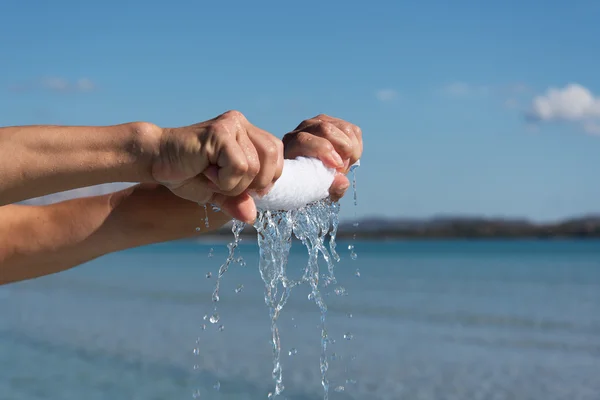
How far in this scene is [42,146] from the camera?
1818mm

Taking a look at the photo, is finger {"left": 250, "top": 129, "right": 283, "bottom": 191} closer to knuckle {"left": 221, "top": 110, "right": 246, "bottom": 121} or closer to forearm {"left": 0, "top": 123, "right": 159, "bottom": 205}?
knuckle {"left": 221, "top": 110, "right": 246, "bottom": 121}

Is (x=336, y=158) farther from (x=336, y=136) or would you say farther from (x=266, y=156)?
(x=266, y=156)

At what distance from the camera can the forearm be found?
5.90 feet

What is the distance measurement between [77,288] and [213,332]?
14162 mm

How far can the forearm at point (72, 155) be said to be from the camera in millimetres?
1797

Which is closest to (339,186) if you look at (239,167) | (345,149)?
(345,149)

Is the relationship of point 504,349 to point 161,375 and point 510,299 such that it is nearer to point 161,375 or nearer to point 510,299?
point 161,375

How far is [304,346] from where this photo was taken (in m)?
11.6

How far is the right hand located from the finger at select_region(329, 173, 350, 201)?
38 centimetres

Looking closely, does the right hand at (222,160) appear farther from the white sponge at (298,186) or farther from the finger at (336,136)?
the finger at (336,136)

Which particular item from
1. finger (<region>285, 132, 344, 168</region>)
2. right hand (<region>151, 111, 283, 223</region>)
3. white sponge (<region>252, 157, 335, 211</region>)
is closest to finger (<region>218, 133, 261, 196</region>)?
right hand (<region>151, 111, 283, 223</region>)

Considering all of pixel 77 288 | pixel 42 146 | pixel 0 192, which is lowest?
pixel 77 288

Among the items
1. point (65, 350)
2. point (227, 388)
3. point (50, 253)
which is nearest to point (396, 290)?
point (65, 350)

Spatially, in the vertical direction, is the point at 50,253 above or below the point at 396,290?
above
